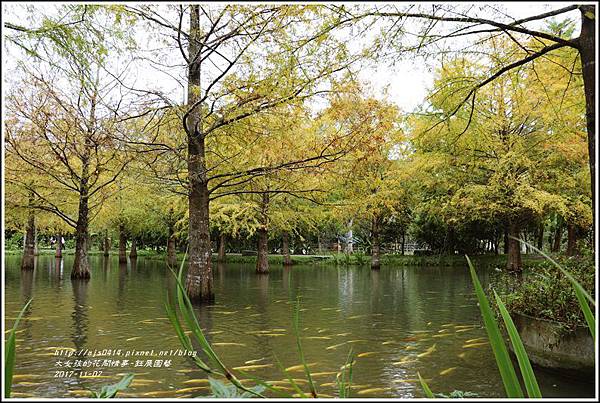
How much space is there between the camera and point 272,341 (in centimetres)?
656

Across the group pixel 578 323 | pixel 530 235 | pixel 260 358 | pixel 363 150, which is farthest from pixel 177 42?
pixel 530 235

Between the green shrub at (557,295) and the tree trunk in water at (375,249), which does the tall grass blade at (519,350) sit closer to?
the green shrub at (557,295)

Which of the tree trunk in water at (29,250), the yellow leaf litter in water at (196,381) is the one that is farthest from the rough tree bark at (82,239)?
the yellow leaf litter in water at (196,381)

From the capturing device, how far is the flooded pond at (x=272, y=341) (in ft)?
14.9

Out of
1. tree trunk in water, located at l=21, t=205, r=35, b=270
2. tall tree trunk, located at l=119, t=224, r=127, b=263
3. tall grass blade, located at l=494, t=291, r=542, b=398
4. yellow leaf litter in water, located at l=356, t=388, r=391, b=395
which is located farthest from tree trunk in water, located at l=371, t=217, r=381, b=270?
tall grass blade, located at l=494, t=291, r=542, b=398

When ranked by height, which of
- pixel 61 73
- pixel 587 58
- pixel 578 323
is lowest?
pixel 578 323

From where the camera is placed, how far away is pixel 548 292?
5.00 m

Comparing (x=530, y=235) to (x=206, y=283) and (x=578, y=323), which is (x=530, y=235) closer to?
(x=206, y=283)

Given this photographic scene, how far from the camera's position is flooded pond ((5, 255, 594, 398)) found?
455cm

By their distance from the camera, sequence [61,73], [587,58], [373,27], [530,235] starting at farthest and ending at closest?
[530,235] < [61,73] < [373,27] < [587,58]

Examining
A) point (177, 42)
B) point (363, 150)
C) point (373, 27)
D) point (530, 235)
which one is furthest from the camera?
point (530, 235)

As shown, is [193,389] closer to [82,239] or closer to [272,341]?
[272,341]

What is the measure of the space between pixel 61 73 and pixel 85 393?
10.8 feet

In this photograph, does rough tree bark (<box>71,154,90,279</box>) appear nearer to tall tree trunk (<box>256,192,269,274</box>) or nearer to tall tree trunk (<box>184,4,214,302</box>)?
tall tree trunk (<box>256,192,269,274</box>)
